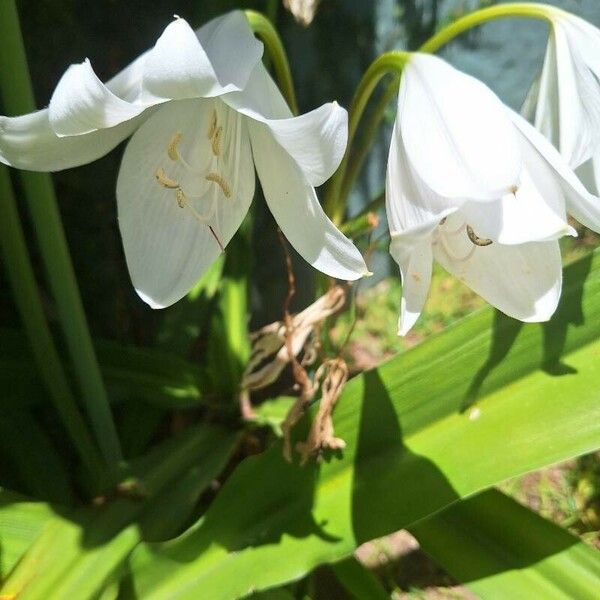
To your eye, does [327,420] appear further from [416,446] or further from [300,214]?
[300,214]

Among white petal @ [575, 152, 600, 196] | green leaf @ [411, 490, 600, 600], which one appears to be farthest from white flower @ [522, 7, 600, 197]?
green leaf @ [411, 490, 600, 600]

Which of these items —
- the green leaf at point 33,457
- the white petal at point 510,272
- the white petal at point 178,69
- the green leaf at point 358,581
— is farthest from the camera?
the green leaf at point 33,457

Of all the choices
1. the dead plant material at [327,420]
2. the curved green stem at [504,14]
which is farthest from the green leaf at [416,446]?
the curved green stem at [504,14]

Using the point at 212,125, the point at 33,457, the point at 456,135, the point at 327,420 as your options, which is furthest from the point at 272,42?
the point at 33,457

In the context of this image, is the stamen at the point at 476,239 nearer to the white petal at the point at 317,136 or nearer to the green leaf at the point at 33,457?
the white petal at the point at 317,136

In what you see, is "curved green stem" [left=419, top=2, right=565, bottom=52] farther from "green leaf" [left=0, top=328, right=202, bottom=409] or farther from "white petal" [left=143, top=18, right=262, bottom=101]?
"green leaf" [left=0, top=328, right=202, bottom=409]

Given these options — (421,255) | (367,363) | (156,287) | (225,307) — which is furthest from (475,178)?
(367,363)
